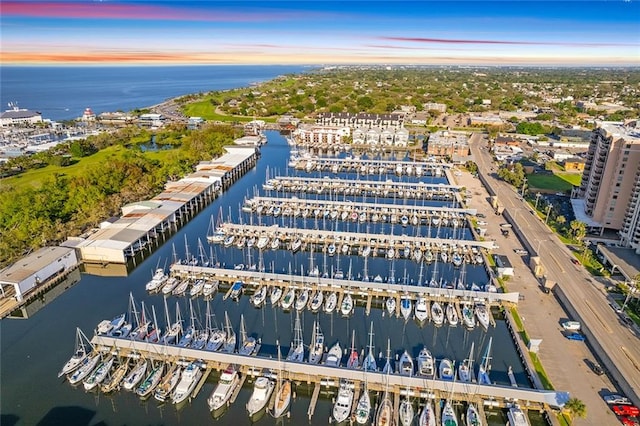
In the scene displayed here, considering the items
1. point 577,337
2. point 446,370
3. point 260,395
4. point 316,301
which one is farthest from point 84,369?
point 577,337

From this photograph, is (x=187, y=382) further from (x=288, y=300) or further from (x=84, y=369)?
(x=288, y=300)

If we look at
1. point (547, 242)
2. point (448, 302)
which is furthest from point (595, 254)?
point (448, 302)

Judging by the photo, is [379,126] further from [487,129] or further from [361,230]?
[361,230]

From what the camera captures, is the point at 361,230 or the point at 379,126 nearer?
the point at 361,230

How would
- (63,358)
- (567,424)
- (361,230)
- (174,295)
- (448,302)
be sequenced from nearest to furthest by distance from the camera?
(567,424), (63,358), (448,302), (174,295), (361,230)

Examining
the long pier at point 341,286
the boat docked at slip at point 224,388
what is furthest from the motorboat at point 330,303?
the boat docked at slip at point 224,388

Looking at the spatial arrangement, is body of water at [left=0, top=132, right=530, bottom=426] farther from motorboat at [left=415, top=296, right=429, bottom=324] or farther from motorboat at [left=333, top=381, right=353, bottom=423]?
motorboat at [left=333, top=381, right=353, bottom=423]

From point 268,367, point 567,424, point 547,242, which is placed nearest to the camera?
point 567,424
